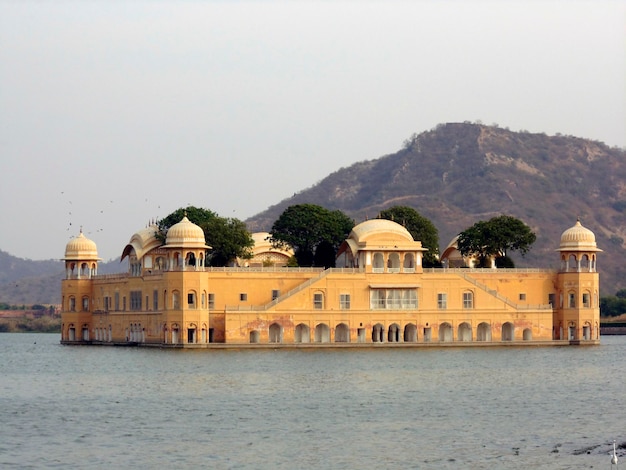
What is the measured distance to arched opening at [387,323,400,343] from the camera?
255ft

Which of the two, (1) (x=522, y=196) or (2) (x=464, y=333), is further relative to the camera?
(1) (x=522, y=196)

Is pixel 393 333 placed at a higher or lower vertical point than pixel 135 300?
lower

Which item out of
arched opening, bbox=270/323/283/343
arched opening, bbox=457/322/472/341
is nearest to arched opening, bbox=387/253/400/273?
arched opening, bbox=457/322/472/341

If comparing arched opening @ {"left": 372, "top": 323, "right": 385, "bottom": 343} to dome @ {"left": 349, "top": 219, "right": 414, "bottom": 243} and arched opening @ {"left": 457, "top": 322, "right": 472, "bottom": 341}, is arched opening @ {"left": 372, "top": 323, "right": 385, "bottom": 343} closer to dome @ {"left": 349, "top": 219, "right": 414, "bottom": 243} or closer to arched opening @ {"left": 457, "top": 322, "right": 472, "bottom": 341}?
arched opening @ {"left": 457, "top": 322, "right": 472, "bottom": 341}

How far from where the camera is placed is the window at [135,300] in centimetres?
8025

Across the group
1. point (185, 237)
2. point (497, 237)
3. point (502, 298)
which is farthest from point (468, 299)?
point (185, 237)

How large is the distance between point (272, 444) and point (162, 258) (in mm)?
49291

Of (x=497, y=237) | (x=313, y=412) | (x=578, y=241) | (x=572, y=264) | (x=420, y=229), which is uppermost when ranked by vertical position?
(x=420, y=229)

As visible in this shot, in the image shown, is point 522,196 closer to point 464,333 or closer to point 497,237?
point 497,237

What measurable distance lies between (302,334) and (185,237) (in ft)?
27.4

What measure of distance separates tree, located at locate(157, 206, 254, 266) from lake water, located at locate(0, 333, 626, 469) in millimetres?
16665

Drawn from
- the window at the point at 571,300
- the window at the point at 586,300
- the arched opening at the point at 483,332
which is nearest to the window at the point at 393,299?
the arched opening at the point at 483,332

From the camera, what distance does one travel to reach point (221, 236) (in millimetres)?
82625

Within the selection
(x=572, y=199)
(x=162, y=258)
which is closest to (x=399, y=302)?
(x=162, y=258)
